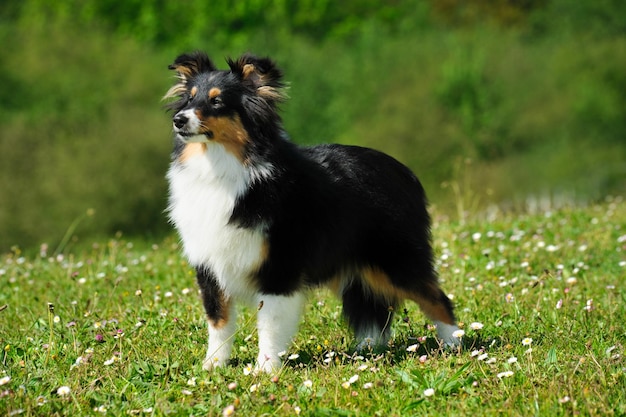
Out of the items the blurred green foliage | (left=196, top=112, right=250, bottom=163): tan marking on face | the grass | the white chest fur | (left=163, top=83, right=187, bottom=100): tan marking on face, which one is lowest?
the blurred green foliage

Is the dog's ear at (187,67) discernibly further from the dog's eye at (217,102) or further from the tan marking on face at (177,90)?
the dog's eye at (217,102)

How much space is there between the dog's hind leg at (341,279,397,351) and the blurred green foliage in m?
25.4

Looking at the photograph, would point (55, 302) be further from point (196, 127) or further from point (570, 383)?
point (570, 383)

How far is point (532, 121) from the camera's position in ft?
129

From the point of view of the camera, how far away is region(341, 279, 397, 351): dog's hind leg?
5.60 m

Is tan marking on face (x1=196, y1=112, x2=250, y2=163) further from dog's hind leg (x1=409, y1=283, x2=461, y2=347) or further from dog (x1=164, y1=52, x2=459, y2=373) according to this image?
dog's hind leg (x1=409, y1=283, x2=461, y2=347)

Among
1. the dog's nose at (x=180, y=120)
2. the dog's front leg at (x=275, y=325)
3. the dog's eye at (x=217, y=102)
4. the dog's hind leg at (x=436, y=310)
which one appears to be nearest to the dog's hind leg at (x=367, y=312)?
the dog's hind leg at (x=436, y=310)

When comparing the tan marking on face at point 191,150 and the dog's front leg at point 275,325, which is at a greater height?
the tan marking on face at point 191,150

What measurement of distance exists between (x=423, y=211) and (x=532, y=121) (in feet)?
115

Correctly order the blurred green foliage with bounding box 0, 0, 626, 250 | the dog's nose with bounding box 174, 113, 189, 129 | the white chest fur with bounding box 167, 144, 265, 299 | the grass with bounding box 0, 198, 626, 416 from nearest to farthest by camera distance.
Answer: the grass with bounding box 0, 198, 626, 416 → the dog's nose with bounding box 174, 113, 189, 129 → the white chest fur with bounding box 167, 144, 265, 299 → the blurred green foliage with bounding box 0, 0, 626, 250

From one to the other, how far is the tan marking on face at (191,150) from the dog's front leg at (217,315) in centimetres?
68

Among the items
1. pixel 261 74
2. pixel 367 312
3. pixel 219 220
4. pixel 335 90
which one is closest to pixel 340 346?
pixel 367 312

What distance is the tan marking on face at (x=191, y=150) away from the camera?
5.02 metres

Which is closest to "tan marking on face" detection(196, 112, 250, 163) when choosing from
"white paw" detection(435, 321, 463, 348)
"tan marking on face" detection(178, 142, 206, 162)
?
"tan marking on face" detection(178, 142, 206, 162)
